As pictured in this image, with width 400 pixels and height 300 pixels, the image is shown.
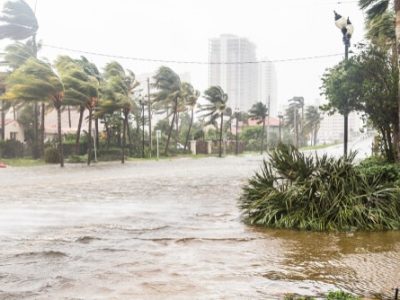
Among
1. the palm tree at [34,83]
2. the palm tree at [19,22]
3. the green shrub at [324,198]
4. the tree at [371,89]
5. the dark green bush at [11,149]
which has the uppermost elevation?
the palm tree at [19,22]

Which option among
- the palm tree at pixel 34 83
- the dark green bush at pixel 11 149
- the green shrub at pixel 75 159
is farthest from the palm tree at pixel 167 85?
the palm tree at pixel 34 83

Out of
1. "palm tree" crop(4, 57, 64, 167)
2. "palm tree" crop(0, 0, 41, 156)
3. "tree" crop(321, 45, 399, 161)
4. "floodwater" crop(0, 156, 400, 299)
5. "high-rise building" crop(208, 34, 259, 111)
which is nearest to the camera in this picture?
"floodwater" crop(0, 156, 400, 299)

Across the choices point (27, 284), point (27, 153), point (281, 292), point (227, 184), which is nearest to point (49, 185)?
point (227, 184)

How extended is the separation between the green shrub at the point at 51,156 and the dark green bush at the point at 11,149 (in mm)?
4261

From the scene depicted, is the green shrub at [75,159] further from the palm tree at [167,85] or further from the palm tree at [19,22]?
the palm tree at [167,85]

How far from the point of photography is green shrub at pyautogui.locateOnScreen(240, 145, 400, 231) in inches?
330

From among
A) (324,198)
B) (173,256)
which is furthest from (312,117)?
(173,256)

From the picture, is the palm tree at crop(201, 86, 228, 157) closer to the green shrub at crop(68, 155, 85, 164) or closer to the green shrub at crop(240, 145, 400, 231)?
the green shrub at crop(68, 155, 85, 164)

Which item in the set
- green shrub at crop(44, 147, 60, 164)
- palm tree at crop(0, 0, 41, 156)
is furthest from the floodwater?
palm tree at crop(0, 0, 41, 156)

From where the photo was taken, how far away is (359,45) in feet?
45.7

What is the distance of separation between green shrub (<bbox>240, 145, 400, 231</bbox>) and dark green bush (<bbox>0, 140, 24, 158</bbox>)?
3157cm

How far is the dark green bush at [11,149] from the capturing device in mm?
36906

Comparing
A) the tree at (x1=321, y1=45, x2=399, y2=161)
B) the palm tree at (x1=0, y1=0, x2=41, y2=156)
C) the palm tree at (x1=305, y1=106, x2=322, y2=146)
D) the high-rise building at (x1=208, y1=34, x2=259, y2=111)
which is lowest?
the tree at (x1=321, y1=45, x2=399, y2=161)

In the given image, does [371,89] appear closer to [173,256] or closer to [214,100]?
[173,256]
